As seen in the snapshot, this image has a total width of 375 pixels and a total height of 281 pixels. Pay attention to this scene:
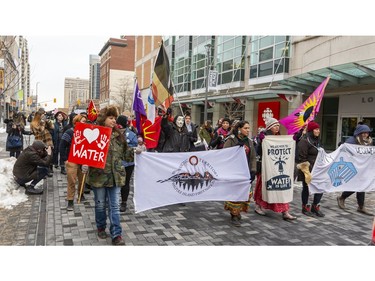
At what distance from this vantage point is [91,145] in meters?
4.63

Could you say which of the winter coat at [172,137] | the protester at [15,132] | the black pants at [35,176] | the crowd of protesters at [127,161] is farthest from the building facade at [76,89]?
the winter coat at [172,137]

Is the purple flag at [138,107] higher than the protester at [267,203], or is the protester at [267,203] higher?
the purple flag at [138,107]

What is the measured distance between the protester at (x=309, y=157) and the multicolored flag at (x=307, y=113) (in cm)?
44

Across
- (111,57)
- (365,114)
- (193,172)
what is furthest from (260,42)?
(111,57)

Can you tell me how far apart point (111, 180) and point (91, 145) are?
1.86 feet

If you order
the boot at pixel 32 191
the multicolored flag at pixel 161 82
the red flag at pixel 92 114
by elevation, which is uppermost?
the multicolored flag at pixel 161 82

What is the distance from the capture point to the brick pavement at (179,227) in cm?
473

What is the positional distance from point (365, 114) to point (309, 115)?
10977 millimetres

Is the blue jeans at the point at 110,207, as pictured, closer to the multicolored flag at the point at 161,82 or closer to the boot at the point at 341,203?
the multicolored flag at the point at 161,82

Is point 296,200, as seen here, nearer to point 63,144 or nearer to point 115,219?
point 115,219

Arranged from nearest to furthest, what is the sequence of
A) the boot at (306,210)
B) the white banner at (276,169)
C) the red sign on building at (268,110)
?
the white banner at (276,169), the boot at (306,210), the red sign on building at (268,110)

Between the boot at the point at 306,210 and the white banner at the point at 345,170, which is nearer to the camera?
the boot at the point at 306,210

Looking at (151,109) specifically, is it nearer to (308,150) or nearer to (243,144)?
(243,144)

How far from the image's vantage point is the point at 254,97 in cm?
2386
